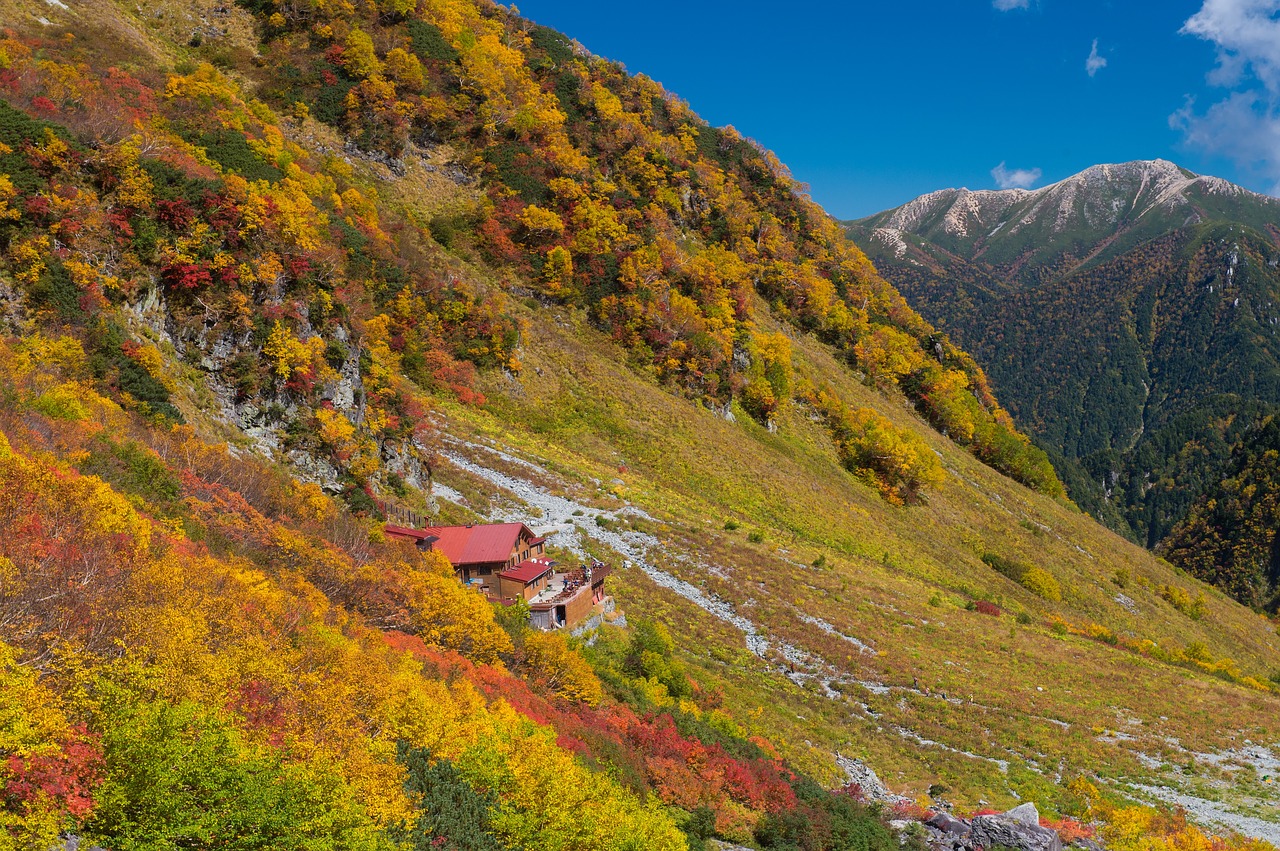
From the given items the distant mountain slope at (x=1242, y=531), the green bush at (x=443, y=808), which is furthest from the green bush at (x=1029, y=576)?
the distant mountain slope at (x=1242, y=531)

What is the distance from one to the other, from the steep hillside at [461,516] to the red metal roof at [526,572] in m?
3.36

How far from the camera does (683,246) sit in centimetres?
8075

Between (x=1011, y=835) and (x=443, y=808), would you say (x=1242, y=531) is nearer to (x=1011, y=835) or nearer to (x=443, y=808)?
(x=1011, y=835)

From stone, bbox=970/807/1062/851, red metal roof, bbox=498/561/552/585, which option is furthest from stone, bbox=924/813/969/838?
red metal roof, bbox=498/561/552/585

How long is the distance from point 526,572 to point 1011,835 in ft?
59.7

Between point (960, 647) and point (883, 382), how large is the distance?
55.4 m

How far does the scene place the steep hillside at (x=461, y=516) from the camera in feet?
36.8

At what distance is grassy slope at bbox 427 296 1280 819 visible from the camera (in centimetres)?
2889

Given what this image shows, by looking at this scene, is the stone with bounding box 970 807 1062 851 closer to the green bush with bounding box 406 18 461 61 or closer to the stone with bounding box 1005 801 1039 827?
the stone with bounding box 1005 801 1039 827

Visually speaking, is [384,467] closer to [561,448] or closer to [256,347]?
[256,347]

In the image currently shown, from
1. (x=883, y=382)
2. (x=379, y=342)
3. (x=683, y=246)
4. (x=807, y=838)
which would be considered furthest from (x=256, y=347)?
(x=883, y=382)

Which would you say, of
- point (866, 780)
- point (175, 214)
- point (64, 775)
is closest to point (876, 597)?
point (866, 780)

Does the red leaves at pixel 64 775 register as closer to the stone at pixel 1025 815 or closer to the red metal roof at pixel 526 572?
the red metal roof at pixel 526 572

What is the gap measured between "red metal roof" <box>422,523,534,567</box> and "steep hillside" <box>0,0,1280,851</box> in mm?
3497
